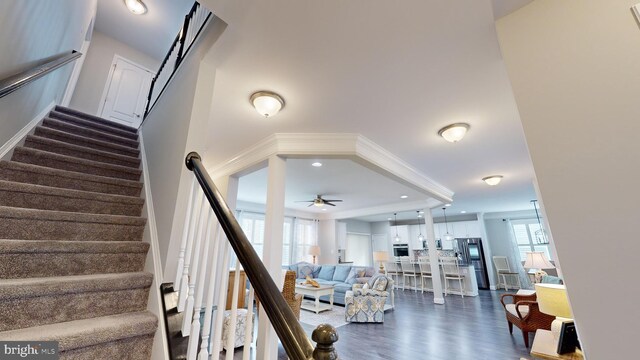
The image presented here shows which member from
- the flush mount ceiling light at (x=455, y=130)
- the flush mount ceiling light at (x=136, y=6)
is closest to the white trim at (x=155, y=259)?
the flush mount ceiling light at (x=455, y=130)

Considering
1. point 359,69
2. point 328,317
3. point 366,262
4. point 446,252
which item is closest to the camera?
point 359,69

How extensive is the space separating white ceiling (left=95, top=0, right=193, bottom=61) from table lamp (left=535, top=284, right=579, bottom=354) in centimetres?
632

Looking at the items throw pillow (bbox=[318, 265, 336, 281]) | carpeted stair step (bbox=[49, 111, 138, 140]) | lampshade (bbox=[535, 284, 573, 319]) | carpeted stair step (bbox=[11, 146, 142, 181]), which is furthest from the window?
carpeted stair step (bbox=[49, 111, 138, 140])

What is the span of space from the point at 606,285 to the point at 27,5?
3.78 meters

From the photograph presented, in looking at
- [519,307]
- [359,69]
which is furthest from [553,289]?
[519,307]

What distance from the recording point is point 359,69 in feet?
6.68

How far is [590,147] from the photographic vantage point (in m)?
1.10

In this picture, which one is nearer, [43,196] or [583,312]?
[583,312]

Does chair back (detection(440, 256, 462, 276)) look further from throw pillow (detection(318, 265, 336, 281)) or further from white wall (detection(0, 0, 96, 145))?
white wall (detection(0, 0, 96, 145))

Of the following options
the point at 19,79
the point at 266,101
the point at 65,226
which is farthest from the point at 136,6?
the point at 65,226

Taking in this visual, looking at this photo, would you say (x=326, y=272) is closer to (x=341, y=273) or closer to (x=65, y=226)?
(x=341, y=273)

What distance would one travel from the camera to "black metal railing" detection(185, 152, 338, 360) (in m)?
0.57

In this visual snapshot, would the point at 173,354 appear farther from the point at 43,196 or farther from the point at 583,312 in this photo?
the point at 583,312

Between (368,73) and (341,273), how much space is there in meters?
6.29
